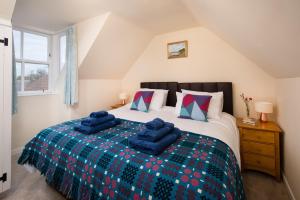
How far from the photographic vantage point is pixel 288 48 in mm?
1142

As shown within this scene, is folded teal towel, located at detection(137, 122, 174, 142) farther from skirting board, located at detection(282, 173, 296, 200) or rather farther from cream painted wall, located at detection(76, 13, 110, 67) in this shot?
cream painted wall, located at detection(76, 13, 110, 67)

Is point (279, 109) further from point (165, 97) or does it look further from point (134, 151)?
point (134, 151)

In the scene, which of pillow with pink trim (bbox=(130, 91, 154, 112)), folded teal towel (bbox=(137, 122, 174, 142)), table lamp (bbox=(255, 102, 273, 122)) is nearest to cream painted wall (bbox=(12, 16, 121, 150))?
pillow with pink trim (bbox=(130, 91, 154, 112))

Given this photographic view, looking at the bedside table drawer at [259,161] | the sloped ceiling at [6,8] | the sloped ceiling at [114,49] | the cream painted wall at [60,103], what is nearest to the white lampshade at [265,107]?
the bedside table drawer at [259,161]

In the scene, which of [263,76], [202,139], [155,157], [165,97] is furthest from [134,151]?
[263,76]

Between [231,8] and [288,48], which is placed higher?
[231,8]

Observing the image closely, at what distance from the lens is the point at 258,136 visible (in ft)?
6.63

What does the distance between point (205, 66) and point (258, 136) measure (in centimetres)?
142

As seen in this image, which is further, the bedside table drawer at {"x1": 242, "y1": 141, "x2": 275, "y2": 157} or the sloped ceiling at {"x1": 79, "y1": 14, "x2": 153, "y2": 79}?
the sloped ceiling at {"x1": 79, "y1": 14, "x2": 153, "y2": 79}

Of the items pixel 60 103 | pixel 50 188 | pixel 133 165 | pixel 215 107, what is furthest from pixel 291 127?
pixel 60 103

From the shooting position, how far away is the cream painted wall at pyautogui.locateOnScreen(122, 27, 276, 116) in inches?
97.3

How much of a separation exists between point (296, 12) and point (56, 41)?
3627 millimetres

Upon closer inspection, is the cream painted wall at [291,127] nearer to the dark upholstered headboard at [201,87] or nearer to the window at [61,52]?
the dark upholstered headboard at [201,87]

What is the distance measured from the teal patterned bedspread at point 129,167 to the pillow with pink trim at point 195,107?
22.4 inches
